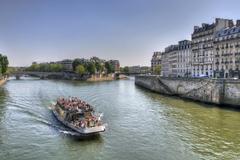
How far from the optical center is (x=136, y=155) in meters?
27.3

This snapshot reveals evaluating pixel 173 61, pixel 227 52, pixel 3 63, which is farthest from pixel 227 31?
pixel 3 63

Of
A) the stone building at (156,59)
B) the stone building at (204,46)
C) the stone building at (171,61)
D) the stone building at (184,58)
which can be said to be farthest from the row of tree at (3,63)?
the stone building at (156,59)

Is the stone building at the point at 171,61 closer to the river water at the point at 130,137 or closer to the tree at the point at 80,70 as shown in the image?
the tree at the point at 80,70

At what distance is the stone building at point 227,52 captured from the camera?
74188 mm

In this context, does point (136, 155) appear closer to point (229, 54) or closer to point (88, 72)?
point (229, 54)

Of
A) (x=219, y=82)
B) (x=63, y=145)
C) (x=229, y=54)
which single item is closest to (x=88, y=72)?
(x=229, y=54)

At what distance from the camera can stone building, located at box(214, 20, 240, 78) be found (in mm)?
74188

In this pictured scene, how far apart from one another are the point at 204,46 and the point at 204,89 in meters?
28.5

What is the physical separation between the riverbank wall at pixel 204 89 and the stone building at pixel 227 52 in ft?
38.1

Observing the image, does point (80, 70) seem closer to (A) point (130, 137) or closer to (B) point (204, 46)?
(B) point (204, 46)

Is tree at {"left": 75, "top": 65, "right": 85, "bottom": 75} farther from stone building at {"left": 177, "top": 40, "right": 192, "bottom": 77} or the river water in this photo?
the river water

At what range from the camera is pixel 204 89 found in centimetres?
6325

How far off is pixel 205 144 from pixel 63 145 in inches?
517

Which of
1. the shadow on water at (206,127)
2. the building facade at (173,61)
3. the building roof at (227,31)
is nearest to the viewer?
the shadow on water at (206,127)
